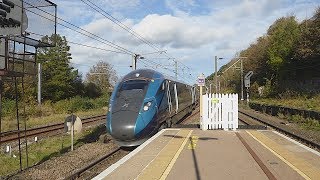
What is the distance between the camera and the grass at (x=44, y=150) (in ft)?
43.1

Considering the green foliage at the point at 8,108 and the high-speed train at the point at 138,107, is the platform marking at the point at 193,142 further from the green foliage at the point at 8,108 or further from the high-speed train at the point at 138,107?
the green foliage at the point at 8,108

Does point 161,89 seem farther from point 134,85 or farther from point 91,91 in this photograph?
point 91,91

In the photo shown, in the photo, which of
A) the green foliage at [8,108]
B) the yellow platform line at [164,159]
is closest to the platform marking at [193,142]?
the yellow platform line at [164,159]

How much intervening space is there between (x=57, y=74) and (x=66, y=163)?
44.9 meters

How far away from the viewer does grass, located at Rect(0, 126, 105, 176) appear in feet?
43.1

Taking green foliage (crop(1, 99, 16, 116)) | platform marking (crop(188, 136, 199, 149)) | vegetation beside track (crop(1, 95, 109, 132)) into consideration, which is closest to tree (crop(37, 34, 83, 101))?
vegetation beside track (crop(1, 95, 109, 132))

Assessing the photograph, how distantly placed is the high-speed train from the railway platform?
80 cm

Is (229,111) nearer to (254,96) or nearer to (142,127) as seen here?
(142,127)

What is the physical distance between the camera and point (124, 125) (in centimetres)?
1426

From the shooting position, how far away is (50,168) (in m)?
12.1

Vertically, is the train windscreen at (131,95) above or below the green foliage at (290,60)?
below

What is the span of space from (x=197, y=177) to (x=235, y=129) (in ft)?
31.2

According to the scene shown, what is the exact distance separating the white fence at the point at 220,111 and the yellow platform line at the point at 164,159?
2.79 metres

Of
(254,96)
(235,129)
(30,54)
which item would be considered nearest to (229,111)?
(235,129)
